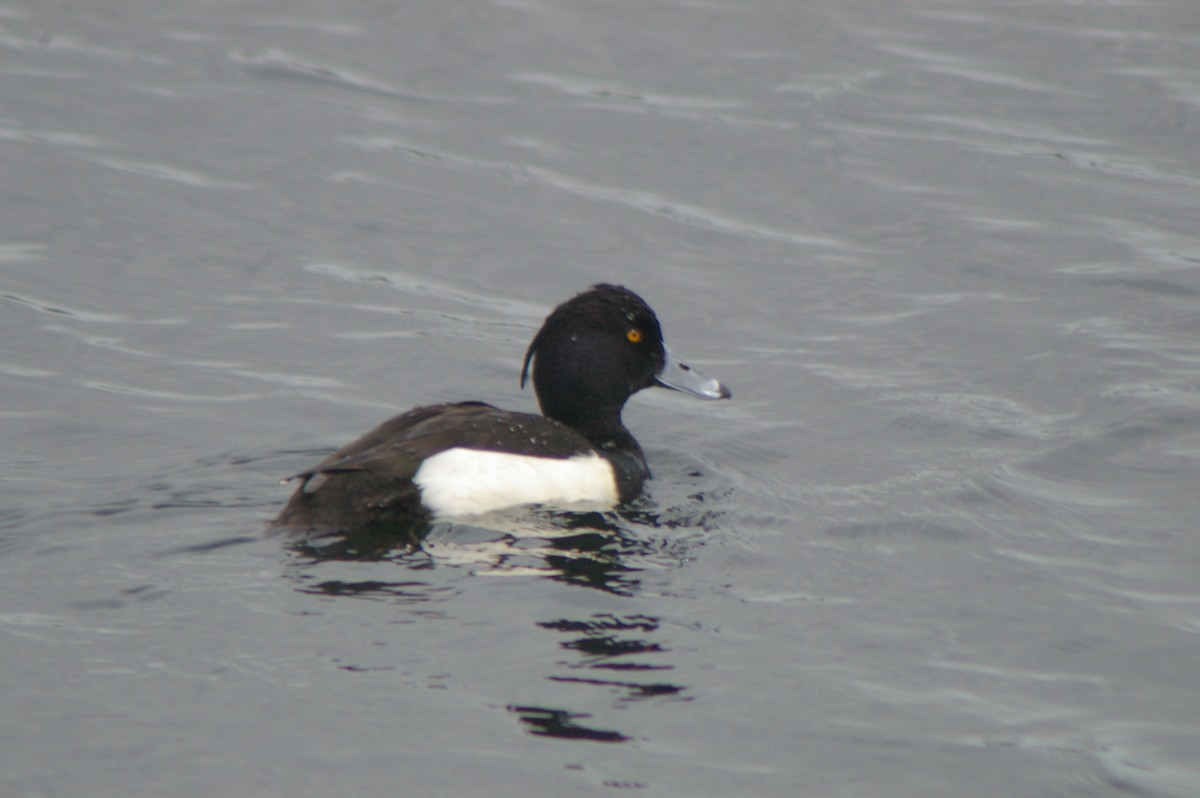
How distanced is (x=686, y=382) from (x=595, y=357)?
53cm

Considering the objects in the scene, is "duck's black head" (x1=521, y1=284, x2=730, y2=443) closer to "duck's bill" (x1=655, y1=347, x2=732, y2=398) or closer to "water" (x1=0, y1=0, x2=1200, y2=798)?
"duck's bill" (x1=655, y1=347, x2=732, y2=398)

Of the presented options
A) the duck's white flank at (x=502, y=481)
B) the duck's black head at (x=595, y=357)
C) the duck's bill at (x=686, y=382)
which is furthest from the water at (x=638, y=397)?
the duck's black head at (x=595, y=357)

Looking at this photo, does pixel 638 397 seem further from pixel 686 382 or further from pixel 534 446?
pixel 534 446

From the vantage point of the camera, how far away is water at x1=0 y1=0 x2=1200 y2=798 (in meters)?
4.61

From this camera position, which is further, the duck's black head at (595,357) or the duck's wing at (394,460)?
the duck's black head at (595,357)

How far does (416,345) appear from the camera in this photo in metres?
8.50

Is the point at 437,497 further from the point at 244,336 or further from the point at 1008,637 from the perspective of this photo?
the point at 244,336

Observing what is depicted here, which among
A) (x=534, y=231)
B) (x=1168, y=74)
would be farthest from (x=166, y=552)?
(x=1168, y=74)

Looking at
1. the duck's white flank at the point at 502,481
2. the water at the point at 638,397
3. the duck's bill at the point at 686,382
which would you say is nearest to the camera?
the water at the point at 638,397

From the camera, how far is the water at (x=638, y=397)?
4613 mm

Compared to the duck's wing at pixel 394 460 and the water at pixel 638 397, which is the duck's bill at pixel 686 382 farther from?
the duck's wing at pixel 394 460

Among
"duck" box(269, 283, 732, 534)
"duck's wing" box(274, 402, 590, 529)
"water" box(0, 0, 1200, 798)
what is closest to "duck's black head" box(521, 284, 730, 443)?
"duck" box(269, 283, 732, 534)

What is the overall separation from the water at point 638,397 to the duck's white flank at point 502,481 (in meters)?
0.14

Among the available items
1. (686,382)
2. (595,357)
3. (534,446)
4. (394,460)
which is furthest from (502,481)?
(686,382)
